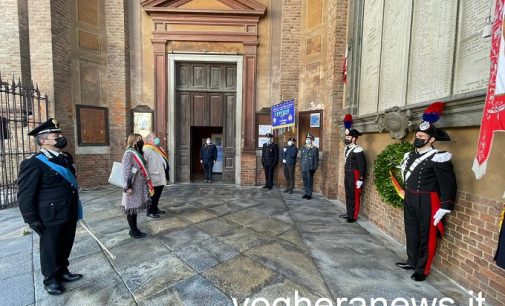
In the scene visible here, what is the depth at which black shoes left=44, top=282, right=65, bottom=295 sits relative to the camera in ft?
8.52

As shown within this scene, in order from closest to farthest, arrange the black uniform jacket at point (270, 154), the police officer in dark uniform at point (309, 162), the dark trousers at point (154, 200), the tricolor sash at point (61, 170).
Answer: the tricolor sash at point (61, 170) < the dark trousers at point (154, 200) < the police officer in dark uniform at point (309, 162) < the black uniform jacket at point (270, 154)

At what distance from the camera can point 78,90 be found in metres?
7.43

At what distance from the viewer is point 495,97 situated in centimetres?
218

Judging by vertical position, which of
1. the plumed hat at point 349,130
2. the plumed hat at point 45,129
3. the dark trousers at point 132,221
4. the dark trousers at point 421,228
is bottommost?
the dark trousers at point 132,221

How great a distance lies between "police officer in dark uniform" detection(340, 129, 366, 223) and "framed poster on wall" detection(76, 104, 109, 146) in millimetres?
7484

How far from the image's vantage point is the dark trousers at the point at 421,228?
2.84m

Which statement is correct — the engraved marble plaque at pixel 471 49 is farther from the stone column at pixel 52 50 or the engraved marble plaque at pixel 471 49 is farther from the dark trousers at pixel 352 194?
the stone column at pixel 52 50

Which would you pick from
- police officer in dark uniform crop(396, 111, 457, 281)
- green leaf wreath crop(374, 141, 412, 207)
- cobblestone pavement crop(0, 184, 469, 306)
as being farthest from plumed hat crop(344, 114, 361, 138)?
police officer in dark uniform crop(396, 111, 457, 281)

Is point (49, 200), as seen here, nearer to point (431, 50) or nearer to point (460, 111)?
point (460, 111)

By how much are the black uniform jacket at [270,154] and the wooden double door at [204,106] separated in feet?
4.86

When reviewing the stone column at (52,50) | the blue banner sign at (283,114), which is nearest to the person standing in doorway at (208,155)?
the blue banner sign at (283,114)

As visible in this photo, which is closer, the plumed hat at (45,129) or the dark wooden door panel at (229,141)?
the plumed hat at (45,129)

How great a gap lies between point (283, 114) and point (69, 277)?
20.3ft

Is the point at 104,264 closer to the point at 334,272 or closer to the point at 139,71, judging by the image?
the point at 334,272
